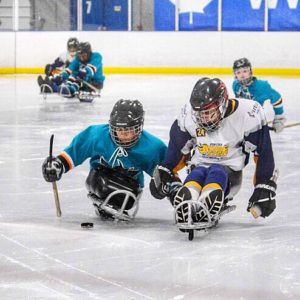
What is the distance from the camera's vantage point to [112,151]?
3988mm

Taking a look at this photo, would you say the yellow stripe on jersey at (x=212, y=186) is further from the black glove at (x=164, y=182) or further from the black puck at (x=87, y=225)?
the black puck at (x=87, y=225)

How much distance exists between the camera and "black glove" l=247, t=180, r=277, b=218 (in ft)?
12.3

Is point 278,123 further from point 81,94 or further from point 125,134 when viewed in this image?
point 81,94

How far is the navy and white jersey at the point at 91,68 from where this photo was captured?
10.7 meters

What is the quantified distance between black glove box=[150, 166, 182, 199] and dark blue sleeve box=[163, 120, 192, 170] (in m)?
0.03

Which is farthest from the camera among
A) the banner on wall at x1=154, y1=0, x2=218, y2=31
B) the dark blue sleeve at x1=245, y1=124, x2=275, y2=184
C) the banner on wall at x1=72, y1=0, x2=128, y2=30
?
the banner on wall at x1=72, y1=0, x2=128, y2=30

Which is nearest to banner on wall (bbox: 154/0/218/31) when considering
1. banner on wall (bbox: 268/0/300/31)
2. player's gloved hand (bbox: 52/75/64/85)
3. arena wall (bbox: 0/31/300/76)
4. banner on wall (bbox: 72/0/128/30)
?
arena wall (bbox: 0/31/300/76)

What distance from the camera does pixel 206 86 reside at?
3756mm

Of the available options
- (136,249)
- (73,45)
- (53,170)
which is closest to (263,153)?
(136,249)

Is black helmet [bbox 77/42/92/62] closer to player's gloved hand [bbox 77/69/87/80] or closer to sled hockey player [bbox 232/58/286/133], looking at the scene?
player's gloved hand [bbox 77/69/87/80]

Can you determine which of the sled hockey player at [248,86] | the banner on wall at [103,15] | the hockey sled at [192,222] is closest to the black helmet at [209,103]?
the hockey sled at [192,222]

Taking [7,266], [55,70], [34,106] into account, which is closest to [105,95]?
[55,70]

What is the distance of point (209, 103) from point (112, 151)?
513 mm

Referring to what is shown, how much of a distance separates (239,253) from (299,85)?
376 inches
